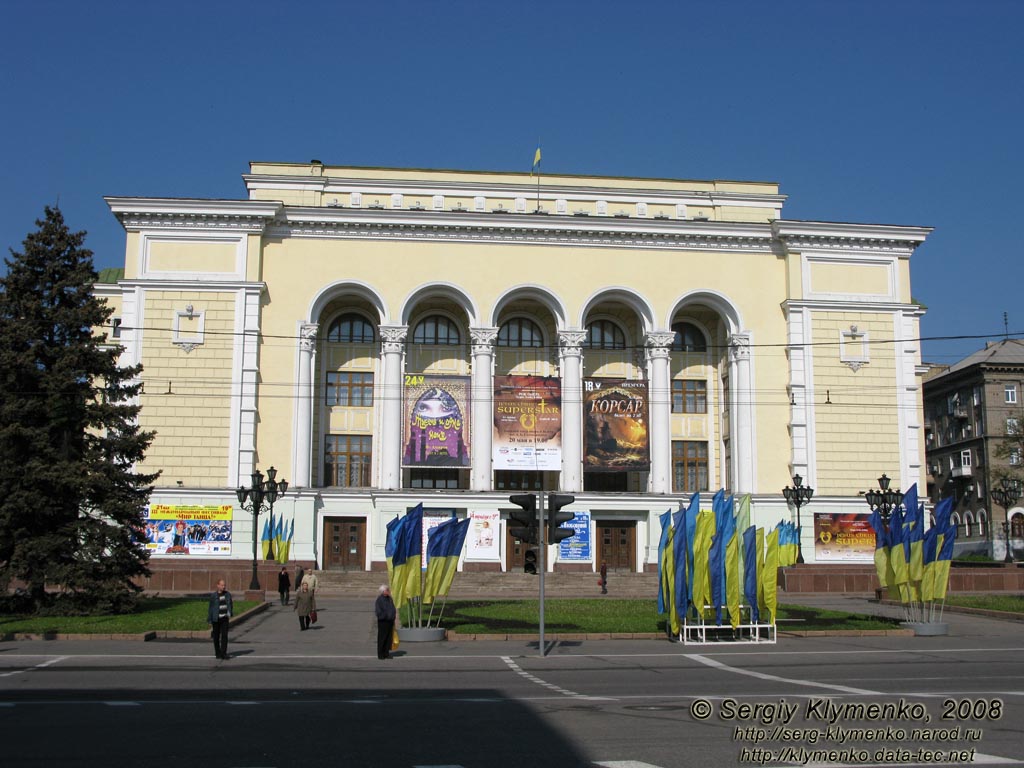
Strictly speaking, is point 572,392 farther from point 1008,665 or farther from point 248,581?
point 1008,665

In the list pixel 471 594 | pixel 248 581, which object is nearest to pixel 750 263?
pixel 471 594

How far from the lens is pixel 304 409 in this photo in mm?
45344

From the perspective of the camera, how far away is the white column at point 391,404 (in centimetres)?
4569

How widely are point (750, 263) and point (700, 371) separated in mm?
5758

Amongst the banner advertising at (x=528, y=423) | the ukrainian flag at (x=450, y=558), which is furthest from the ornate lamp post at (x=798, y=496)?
the ukrainian flag at (x=450, y=558)

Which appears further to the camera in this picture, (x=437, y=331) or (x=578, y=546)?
(x=437, y=331)

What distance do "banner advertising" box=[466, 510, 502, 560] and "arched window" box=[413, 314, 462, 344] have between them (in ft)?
30.0

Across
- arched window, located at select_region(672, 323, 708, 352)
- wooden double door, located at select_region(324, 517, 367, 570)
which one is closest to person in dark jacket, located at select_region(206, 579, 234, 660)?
wooden double door, located at select_region(324, 517, 367, 570)

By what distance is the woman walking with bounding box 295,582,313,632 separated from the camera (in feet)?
82.4

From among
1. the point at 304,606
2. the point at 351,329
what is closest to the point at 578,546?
the point at 351,329

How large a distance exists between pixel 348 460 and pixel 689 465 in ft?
52.8

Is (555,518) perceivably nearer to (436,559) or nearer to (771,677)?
(436,559)

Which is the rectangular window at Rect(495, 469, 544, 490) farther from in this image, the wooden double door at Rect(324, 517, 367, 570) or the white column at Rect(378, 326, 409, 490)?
the wooden double door at Rect(324, 517, 367, 570)

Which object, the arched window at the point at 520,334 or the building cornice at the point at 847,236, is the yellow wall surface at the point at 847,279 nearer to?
the building cornice at the point at 847,236
